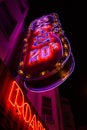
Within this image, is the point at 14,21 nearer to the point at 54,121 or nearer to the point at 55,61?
the point at 55,61

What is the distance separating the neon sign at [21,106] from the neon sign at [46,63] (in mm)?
1008

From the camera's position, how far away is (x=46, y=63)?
5.19 m

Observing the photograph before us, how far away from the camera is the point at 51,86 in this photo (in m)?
5.20

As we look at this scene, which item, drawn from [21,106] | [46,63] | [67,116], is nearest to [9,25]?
[46,63]

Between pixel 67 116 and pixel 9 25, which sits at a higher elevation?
pixel 9 25

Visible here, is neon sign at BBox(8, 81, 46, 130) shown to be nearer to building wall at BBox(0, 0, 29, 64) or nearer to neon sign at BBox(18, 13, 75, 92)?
neon sign at BBox(18, 13, 75, 92)

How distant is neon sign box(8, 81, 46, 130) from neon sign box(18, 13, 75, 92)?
3.31ft

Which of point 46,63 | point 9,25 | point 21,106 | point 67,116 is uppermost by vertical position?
point 21,106

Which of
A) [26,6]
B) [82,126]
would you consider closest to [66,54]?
[26,6]

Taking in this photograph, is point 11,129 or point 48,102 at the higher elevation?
point 11,129

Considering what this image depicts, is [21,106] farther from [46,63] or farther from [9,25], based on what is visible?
[9,25]

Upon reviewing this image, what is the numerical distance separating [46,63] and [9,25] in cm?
378

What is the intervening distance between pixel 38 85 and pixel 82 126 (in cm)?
1308

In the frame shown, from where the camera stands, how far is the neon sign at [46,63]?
502 centimetres
